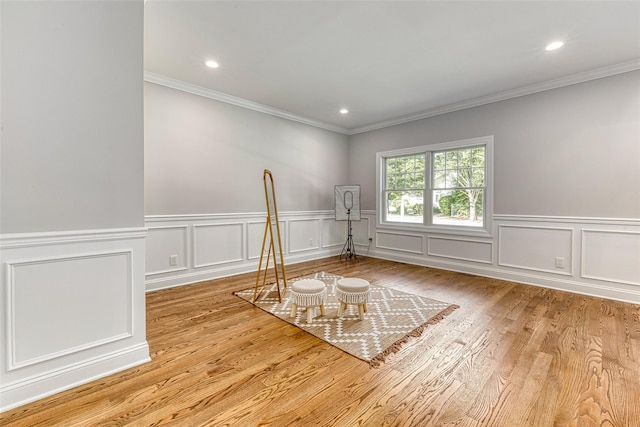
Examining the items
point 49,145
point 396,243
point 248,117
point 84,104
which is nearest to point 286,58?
point 248,117

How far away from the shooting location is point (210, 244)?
3.97 metres

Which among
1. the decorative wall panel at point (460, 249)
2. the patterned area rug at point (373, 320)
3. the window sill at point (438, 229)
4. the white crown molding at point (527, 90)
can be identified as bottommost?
the patterned area rug at point (373, 320)

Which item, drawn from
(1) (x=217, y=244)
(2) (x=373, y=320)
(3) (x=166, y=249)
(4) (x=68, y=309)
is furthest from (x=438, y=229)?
(4) (x=68, y=309)

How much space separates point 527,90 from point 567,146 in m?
0.90

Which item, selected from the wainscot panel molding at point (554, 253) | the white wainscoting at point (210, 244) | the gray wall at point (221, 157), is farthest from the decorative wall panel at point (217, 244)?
the wainscot panel molding at point (554, 253)

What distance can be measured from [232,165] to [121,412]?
3.27 metres

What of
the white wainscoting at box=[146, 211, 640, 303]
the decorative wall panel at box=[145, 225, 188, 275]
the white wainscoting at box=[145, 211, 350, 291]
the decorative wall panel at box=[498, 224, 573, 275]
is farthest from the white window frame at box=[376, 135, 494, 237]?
the decorative wall panel at box=[145, 225, 188, 275]

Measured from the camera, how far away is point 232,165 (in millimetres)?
4203

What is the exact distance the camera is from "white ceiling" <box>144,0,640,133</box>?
2256 mm

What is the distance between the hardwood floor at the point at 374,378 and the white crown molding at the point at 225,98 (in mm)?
2755

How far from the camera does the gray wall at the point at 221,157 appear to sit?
3512 mm

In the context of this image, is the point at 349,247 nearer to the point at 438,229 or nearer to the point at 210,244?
the point at 438,229

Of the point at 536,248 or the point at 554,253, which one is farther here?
the point at 536,248

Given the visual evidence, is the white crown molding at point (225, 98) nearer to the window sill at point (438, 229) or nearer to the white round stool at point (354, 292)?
the window sill at point (438, 229)
